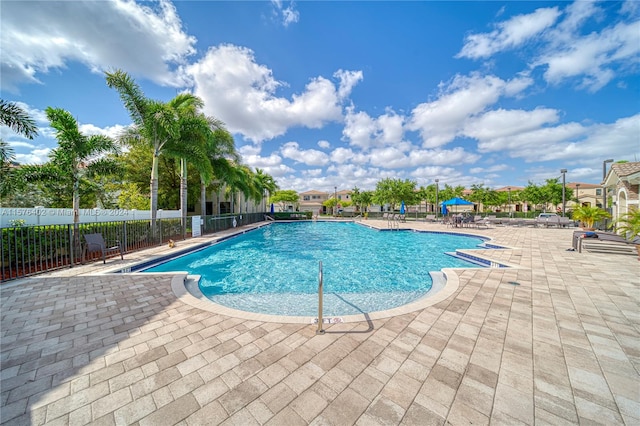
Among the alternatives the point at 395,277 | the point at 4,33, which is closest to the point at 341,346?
the point at 395,277

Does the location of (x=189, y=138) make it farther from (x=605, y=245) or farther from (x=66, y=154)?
(x=605, y=245)

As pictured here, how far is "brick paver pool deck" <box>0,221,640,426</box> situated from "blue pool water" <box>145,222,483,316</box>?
5.03 feet

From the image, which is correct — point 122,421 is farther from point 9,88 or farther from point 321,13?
point 321,13

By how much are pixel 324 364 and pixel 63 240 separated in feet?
29.3

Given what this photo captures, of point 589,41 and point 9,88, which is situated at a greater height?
point 589,41

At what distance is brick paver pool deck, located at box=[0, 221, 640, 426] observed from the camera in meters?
1.73

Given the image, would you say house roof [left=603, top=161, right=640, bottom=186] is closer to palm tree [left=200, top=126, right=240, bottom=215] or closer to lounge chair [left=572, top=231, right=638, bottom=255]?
lounge chair [left=572, top=231, right=638, bottom=255]

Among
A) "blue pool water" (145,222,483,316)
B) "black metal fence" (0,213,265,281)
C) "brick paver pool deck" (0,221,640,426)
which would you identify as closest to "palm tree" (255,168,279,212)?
"black metal fence" (0,213,265,281)

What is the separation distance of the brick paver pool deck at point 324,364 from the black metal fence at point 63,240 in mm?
2547

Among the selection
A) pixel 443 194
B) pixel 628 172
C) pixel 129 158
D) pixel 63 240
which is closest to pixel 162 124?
pixel 63 240

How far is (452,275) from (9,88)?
556 inches

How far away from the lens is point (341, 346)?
8.47 feet

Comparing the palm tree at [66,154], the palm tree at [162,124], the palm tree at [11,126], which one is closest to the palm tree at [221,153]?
the palm tree at [162,124]

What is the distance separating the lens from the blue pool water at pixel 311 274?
4.92 metres
